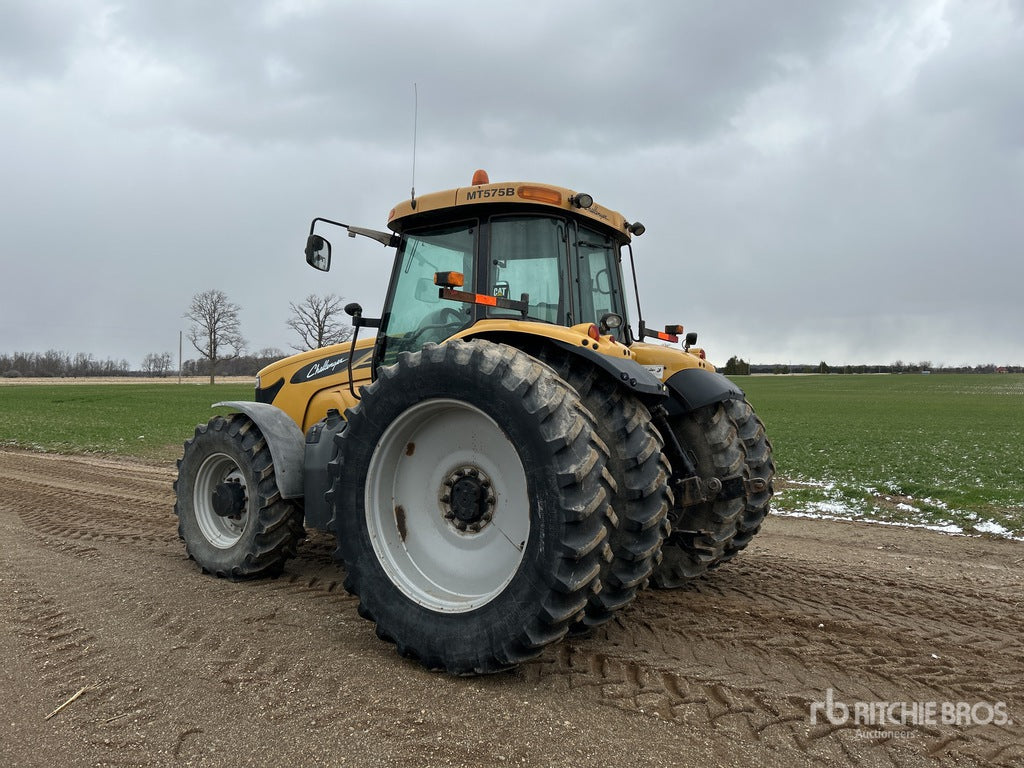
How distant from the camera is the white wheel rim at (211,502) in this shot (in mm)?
5293

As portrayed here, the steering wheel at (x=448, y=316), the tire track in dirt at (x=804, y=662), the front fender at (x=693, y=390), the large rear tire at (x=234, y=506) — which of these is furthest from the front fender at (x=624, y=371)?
the large rear tire at (x=234, y=506)


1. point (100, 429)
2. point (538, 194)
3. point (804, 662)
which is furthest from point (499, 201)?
point (100, 429)

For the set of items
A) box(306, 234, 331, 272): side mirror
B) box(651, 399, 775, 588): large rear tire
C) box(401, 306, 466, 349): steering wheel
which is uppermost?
→ box(306, 234, 331, 272): side mirror

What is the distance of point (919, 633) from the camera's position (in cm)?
392

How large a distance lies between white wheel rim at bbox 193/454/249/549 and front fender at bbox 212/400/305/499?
1.69ft

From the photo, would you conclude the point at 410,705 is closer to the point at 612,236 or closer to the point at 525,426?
the point at 525,426

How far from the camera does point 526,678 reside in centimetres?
329

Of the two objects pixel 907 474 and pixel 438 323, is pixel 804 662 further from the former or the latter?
pixel 907 474

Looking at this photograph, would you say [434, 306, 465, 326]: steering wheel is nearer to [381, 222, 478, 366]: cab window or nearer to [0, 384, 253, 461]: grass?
[381, 222, 478, 366]: cab window

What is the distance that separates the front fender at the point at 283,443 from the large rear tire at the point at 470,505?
48.2 inches

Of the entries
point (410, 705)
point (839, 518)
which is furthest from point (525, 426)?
point (839, 518)

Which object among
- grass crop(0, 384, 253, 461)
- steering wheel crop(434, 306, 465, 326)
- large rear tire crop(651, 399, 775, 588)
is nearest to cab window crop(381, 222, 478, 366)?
steering wheel crop(434, 306, 465, 326)

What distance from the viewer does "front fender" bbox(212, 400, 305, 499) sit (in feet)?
15.8

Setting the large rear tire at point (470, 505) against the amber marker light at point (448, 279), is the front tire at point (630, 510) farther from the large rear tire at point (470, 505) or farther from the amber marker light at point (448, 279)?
the amber marker light at point (448, 279)
